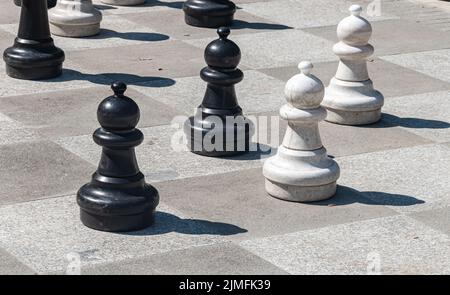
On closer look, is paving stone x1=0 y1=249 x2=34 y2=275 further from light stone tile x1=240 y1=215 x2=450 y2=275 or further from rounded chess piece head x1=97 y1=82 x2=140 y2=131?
light stone tile x1=240 y1=215 x2=450 y2=275

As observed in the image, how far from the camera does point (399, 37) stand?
39.3 ft

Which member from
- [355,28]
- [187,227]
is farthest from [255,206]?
[355,28]

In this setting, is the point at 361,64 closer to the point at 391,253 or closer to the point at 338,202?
the point at 338,202

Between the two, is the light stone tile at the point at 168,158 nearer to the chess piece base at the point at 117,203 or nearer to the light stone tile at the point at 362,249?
the chess piece base at the point at 117,203

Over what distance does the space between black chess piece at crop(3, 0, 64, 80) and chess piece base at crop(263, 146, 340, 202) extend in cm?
310

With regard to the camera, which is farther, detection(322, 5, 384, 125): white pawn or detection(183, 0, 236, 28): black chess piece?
detection(183, 0, 236, 28): black chess piece

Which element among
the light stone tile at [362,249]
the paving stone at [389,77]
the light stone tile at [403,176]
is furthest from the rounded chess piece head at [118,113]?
the paving stone at [389,77]

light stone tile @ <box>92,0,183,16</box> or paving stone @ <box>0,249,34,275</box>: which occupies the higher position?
paving stone @ <box>0,249,34,275</box>

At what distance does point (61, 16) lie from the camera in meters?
11.4

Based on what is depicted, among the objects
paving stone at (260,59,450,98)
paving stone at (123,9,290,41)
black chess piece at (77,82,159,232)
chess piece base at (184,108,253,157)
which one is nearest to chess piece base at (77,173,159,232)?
black chess piece at (77,82,159,232)

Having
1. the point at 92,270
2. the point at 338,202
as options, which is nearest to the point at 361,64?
the point at 338,202

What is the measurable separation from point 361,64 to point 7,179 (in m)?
2.92

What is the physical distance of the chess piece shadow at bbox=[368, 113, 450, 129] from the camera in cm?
932

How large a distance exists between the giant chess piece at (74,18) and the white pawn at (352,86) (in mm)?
3144
